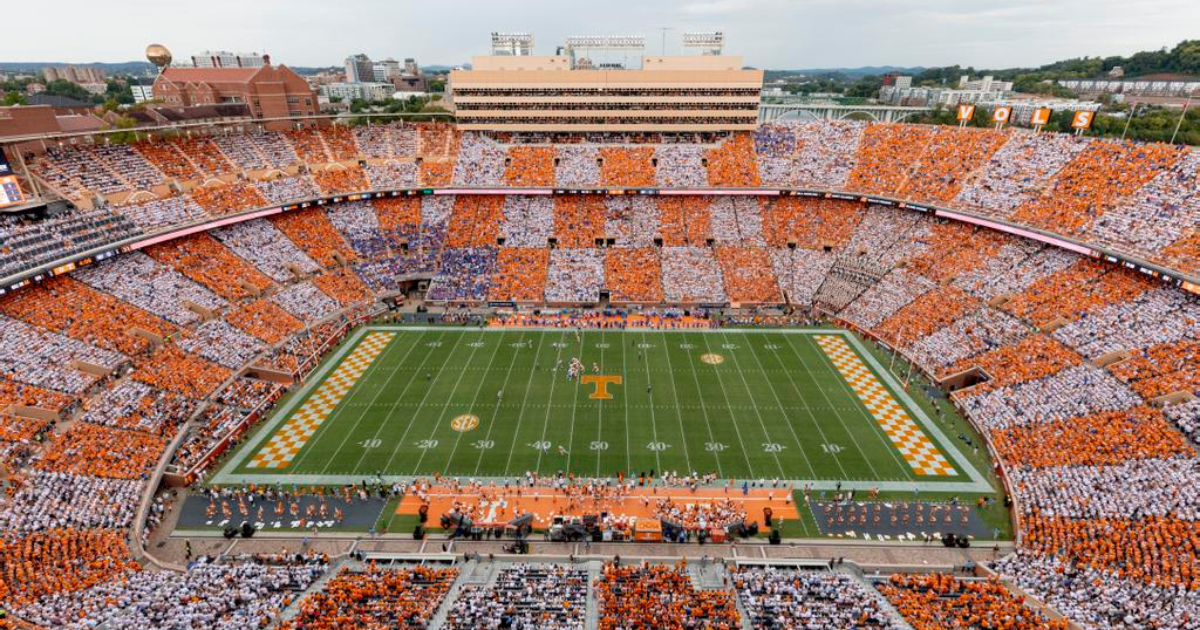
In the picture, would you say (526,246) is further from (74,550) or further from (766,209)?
(74,550)

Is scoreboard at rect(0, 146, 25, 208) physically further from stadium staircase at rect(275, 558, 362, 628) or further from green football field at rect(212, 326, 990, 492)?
stadium staircase at rect(275, 558, 362, 628)

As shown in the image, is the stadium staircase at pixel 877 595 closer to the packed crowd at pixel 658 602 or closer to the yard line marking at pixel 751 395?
the packed crowd at pixel 658 602

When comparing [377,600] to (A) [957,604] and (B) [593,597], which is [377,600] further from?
(A) [957,604]

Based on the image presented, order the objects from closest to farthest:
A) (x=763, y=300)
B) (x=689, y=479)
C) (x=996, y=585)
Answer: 1. (x=996, y=585)
2. (x=689, y=479)
3. (x=763, y=300)

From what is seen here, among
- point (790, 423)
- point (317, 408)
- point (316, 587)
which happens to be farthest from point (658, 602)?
point (317, 408)

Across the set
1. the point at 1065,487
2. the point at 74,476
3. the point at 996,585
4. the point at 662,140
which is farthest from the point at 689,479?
the point at 662,140
